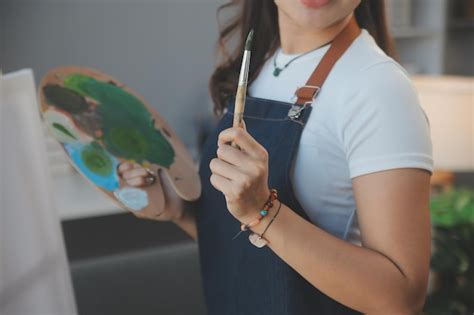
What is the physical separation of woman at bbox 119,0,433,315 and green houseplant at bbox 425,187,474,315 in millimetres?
932

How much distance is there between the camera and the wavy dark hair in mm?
993

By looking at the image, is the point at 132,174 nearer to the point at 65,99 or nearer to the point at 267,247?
the point at 65,99

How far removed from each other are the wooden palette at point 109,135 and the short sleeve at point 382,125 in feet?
1.16

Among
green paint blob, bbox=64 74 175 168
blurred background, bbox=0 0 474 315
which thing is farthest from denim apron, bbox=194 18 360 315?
blurred background, bbox=0 0 474 315

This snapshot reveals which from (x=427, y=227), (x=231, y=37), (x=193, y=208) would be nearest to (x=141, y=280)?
(x=193, y=208)

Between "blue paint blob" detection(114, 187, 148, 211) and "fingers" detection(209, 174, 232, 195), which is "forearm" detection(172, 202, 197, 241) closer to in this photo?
"blue paint blob" detection(114, 187, 148, 211)

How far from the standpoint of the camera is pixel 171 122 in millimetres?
2549

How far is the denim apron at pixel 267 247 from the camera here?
0.78 meters

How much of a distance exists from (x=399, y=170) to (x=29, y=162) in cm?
52

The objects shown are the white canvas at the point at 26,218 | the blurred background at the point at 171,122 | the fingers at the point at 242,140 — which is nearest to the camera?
the fingers at the point at 242,140

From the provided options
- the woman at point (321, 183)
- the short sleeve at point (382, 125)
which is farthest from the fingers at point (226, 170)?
the short sleeve at point (382, 125)

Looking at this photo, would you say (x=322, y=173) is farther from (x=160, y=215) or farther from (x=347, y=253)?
(x=160, y=215)

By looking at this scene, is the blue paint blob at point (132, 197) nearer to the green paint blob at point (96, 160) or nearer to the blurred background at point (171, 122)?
the green paint blob at point (96, 160)

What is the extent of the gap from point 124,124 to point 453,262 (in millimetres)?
1201
